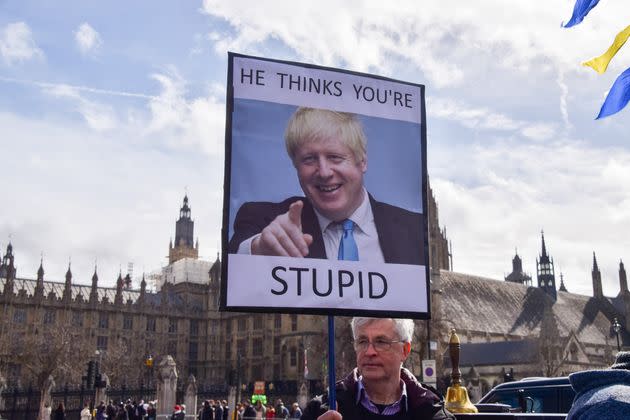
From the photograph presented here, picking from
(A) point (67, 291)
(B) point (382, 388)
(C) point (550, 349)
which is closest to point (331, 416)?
(B) point (382, 388)

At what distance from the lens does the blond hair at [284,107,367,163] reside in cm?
410

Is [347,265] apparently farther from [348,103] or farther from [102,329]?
[102,329]

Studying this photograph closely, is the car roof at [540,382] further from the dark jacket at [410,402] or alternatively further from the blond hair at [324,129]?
the blond hair at [324,129]

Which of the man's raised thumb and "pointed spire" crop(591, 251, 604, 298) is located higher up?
"pointed spire" crop(591, 251, 604, 298)

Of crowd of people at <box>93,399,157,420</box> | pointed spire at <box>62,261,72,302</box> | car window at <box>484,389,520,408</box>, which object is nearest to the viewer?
car window at <box>484,389,520,408</box>

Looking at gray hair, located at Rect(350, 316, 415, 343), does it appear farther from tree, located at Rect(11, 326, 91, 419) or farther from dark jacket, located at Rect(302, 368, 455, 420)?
tree, located at Rect(11, 326, 91, 419)

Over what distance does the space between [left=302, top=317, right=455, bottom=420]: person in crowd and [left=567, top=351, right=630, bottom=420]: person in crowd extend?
1.60 metres

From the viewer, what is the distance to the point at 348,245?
4.08 metres

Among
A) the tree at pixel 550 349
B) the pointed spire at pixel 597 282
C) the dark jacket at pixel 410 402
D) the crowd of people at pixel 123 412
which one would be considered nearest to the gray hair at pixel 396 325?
the dark jacket at pixel 410 402

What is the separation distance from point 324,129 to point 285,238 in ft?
2.37

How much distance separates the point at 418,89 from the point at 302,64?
0.86m

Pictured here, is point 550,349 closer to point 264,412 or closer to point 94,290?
point 264,412

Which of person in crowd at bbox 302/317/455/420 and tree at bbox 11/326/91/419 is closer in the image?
person in crowd at bbox 302/317/455/420

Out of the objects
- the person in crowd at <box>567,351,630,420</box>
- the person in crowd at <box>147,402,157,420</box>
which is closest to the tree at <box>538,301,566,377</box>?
the person in crowd at <box>147,402,157,420</box>
